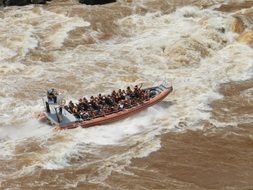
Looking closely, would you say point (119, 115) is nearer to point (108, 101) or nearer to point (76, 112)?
point (108, 101)

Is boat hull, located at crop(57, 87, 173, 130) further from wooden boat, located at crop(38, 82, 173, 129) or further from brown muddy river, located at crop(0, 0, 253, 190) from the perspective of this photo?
brown muddy river, located at crop(0, 0, 253, 190)

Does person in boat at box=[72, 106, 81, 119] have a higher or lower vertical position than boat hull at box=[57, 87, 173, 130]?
higher

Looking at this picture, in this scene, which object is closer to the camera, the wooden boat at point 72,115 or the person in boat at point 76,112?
the wooden boat at point 72,115

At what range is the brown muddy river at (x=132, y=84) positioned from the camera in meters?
14.4

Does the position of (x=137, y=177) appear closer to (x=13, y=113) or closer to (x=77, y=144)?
(x=77, y=144)

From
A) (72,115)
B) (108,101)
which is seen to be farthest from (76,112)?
(108,101)

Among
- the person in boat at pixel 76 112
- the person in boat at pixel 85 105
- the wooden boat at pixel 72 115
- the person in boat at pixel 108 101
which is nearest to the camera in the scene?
the wooden boat at pixel 72 115

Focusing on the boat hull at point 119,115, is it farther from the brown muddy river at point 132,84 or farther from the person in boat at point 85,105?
the person in boat at point 85,105

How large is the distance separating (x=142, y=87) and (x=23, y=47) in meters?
6.64

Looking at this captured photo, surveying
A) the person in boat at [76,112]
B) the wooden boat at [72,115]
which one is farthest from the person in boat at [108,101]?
the person in boat at [76,112]

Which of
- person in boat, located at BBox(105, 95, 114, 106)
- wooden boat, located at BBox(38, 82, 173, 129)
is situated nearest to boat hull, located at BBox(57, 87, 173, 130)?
wooden boat, located at BBox(38, 82, 173, 129)

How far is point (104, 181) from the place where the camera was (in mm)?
13844

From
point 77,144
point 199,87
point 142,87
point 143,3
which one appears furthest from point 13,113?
point 143,3

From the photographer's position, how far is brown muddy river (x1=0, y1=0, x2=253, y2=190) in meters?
14.4
